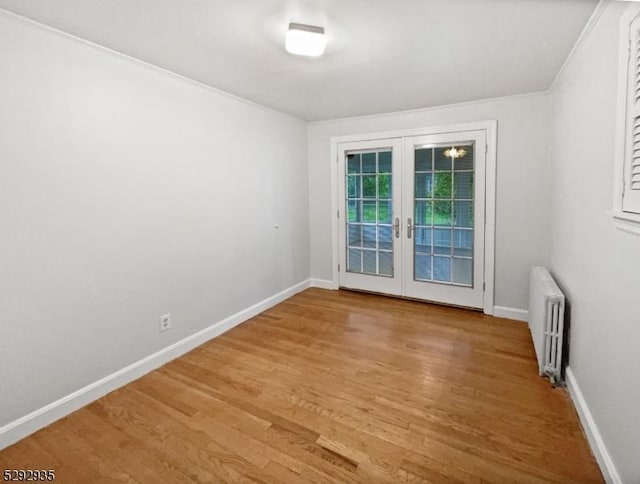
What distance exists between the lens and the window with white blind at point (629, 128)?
1.31 meters

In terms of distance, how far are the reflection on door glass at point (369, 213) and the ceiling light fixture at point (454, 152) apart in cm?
68

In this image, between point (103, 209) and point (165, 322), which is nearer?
point (103, 209)

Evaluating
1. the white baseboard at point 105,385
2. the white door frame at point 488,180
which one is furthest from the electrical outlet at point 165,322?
the white door frame at point 488,180

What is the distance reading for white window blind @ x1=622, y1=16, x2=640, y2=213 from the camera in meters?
1.31

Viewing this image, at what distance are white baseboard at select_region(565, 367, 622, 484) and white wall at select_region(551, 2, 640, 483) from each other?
0.05 meters

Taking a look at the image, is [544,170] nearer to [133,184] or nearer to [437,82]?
[437,82]

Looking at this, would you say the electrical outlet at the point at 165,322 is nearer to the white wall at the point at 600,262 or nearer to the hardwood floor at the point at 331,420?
the hardwood floor at the point at 331,420

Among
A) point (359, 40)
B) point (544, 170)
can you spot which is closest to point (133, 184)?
point (359, 40)

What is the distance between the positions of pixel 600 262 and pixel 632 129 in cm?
70

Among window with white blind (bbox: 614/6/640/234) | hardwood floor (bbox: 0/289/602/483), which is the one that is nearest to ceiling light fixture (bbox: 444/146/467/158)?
hardwood floor (bbox: 0/289/602/483)

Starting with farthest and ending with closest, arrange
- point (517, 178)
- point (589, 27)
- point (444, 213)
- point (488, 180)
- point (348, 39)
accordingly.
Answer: point (444, 213), point (488, 180), point (517, 178), point (348, 39), point (589, 27)

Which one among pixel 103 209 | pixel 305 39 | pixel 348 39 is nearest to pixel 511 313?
pixel 348 39

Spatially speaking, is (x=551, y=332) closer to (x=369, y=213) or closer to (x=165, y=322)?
(x=369, y=213)

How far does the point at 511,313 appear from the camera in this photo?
3535 millimetres
